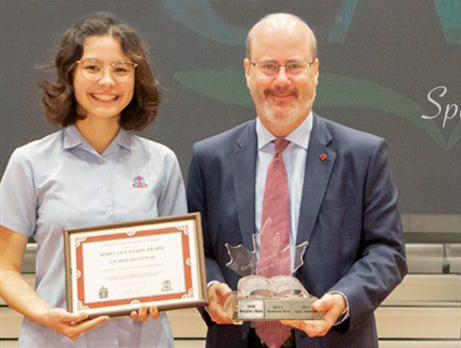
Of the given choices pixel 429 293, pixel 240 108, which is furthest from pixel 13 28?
pixel 429 293

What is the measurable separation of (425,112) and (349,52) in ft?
1.71

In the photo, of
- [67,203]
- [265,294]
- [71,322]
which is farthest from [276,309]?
[67,203]

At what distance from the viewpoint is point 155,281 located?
2.55 meters

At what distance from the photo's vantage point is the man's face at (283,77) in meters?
2.73

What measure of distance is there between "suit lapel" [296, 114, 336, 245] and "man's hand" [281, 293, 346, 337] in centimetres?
25

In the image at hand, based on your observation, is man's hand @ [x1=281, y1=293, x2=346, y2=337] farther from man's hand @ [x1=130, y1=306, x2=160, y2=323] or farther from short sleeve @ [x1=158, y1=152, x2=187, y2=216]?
short sleeve @ [x1=158, y1=152, x2=187, y2=216]

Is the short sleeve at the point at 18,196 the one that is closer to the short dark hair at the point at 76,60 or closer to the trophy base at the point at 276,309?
the short dark hair at the point at 76,60

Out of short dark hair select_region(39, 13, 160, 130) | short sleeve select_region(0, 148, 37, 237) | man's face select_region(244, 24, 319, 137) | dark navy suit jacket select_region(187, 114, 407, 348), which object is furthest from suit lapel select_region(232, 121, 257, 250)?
short sleeve select_region(0, 148, 37, 237)

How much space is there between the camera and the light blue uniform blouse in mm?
2572

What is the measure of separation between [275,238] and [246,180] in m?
0.24

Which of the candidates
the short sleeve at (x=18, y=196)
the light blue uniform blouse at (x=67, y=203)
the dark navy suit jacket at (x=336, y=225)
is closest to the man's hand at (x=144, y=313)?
the light blue uniform blouse at (x=67, y=203)

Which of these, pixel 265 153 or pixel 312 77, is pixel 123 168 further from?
pixel 312 77

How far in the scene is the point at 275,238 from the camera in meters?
2.68

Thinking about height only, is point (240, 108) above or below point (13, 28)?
below
